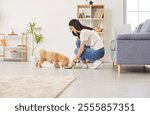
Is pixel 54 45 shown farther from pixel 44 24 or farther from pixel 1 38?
pixel 1 38

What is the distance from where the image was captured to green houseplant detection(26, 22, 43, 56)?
7.71 m

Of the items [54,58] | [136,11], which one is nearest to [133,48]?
[54,58]

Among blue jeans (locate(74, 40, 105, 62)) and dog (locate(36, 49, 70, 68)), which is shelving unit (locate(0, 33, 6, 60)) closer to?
dog (locate(36, 49, 70, 68))

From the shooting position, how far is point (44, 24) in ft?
26.0

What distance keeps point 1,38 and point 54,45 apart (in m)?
1.49

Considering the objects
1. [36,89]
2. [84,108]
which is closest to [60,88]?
[36,89]

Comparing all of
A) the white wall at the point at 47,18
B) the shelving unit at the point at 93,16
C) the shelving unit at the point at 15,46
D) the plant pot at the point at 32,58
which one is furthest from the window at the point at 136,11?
the shelving unit at the point at 15,46

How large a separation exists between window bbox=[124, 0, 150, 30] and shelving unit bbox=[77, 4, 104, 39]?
692mm

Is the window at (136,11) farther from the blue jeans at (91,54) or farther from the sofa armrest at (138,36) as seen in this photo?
the sofa armrest at (138,36)

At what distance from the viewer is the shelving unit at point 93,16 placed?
24.6 ft

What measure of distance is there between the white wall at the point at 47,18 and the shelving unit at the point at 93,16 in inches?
8.5

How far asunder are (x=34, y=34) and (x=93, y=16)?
164 cm

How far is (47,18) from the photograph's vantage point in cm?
791

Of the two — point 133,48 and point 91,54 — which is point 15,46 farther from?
point 133,48
